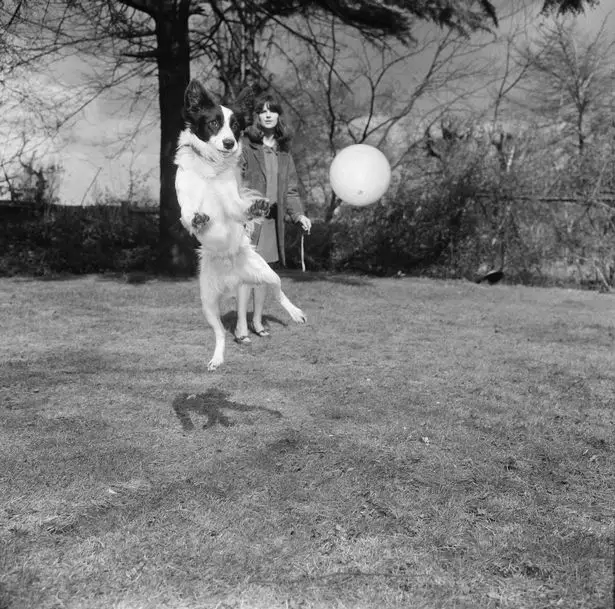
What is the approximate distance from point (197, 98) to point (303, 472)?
210 cm

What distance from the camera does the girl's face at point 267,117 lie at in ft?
13.5

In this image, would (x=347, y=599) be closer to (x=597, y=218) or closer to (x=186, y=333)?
(x=186, y=333)

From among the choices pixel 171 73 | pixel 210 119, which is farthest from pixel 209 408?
pixel 171 73

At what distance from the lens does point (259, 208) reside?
314 cm

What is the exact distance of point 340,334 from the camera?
738 cm

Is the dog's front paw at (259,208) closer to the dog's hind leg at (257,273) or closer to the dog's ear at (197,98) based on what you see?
the dog's hind leg at (257,273)

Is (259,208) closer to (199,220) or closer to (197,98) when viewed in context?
(199,220)

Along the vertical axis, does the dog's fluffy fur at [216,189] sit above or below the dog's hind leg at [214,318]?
above

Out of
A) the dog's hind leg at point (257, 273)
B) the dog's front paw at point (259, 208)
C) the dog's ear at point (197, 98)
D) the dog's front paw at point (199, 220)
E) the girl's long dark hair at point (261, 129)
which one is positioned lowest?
the dog's hind leg at point (257, 273)

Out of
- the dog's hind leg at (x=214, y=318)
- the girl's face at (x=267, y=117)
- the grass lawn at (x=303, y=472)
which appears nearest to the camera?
the grass lawn at (x=303, y=472)

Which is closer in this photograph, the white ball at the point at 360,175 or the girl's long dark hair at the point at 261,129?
the girl's long dark hair at the point at 261,129

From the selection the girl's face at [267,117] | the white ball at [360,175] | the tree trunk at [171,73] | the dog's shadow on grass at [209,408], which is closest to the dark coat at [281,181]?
the girl's face at [267,117]

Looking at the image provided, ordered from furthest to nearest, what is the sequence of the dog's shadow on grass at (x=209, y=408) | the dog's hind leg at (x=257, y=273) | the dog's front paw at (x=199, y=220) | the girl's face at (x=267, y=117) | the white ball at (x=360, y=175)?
the white ball at (x=360, y=175) < the dog's shadow on grass at (x=209, y=408) < the girl's face at (x=267, y=117) < the dog's hind leg at (x=257, y=273) < the dog's front paw at (x=199, y=220)

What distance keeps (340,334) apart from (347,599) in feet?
16.3
